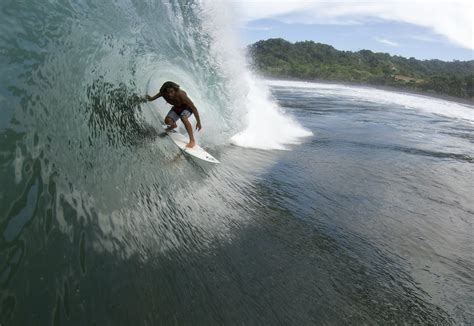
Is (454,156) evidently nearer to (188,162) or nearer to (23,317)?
(188,162)

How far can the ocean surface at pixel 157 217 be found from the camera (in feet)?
11.4

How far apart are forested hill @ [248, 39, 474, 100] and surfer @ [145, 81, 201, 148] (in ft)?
193

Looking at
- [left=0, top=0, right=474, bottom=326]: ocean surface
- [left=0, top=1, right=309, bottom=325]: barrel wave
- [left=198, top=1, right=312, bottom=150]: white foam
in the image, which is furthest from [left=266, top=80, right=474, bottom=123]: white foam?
[left=0, top=1, right=309, bottom=325]: barrel wave

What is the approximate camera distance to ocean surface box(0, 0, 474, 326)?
11.4 ft

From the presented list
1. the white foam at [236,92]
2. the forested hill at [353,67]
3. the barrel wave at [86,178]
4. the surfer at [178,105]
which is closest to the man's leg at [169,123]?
the surfer at [178,105]

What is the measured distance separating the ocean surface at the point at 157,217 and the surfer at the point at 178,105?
1.50ft

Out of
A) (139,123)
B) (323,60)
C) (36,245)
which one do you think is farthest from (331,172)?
(323,60)

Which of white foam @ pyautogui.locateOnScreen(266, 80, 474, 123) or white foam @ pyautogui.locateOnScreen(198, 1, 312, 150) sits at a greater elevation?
white foam @ pyautogui.locateOnScreen(198, 1, 312, 150)

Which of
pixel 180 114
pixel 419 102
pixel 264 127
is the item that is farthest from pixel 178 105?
pixel 419 102

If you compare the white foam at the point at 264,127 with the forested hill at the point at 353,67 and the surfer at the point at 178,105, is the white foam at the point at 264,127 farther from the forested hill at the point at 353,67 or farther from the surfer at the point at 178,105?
the forested hill at the point at 353,67

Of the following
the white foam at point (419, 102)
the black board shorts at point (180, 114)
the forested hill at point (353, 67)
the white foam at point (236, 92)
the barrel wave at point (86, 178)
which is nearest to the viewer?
the barrel wave at point (86, 178)

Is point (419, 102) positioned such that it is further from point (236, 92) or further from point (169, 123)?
point (169, 123)

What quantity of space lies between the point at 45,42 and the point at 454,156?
1415 centimetres

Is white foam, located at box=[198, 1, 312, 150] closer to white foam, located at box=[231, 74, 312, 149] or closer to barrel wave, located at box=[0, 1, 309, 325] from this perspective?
white foam, located at box=[231, 74, 312, 149]
